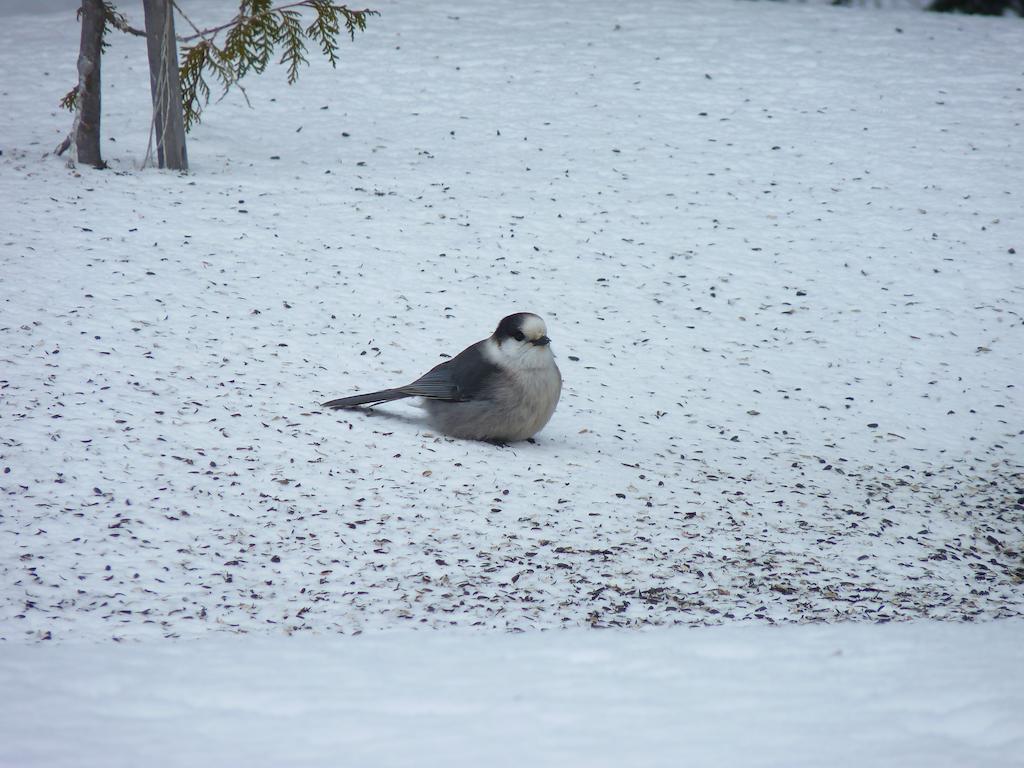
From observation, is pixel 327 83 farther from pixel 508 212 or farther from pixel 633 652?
pixel 633 652

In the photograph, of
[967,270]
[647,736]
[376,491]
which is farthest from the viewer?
[967,270]

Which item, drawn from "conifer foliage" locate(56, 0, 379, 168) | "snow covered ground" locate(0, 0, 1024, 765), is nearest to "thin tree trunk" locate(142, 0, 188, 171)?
"conifer foliage" locate(56, 0, 379, 168)

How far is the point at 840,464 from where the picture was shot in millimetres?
5062

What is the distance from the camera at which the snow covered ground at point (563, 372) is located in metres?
2.77

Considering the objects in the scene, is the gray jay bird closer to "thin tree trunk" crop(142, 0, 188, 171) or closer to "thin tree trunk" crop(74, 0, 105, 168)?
"thin tree trunk" crop(142, 0, 188, 171)

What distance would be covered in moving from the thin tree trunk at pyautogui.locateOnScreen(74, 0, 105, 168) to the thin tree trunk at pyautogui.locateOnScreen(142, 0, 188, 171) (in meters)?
0.35

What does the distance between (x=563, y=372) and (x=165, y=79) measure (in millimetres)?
3760

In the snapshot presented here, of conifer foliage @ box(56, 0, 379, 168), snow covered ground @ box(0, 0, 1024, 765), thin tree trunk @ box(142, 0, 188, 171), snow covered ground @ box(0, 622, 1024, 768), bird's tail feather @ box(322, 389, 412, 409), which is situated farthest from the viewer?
thin tree trunk @ box(142, 0, 188, 171)

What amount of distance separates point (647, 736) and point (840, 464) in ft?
10.5

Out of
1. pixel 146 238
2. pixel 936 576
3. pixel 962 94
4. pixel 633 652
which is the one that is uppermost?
pixel 962 94

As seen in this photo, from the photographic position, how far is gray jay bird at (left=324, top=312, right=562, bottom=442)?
4.75m

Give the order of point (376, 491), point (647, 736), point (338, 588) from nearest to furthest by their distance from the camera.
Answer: point (647, 736) < point (338, 588) < point (376, 491)

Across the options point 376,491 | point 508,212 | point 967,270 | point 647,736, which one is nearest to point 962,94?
point 967,270

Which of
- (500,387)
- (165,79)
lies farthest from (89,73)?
(500,387)
